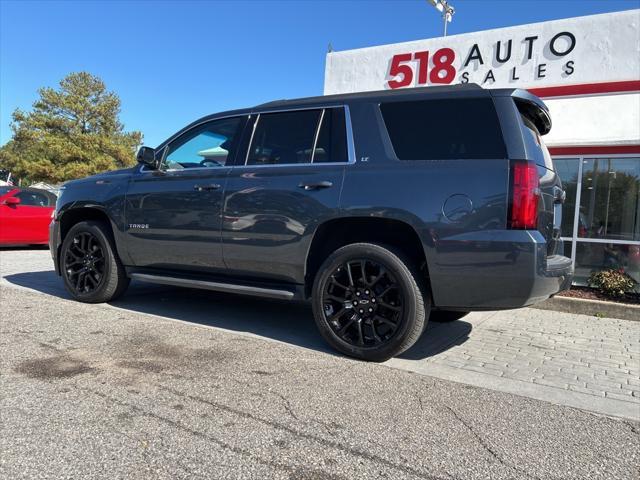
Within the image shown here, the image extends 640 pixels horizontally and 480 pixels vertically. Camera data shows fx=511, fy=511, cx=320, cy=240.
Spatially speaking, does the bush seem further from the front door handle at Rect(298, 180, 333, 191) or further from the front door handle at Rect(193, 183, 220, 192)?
the front door handle at Rect(193, 183, 220, 192)

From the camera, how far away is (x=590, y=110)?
8.52 metres

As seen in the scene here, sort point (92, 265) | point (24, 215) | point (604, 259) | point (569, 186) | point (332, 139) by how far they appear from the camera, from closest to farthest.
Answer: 1. point (332, 139)
2. point (92, 265)
3. point (604, 259)
4. point (569, 186)
5. point (24, 215)

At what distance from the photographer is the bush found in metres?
7.13

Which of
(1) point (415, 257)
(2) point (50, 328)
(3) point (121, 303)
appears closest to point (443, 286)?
(1) point (415, 257)

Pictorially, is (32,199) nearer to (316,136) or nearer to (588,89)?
(316,136)

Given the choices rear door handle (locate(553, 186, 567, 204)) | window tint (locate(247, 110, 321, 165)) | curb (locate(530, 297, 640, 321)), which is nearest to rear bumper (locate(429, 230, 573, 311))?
rear door handle (locate(553, 186, 567, 204))

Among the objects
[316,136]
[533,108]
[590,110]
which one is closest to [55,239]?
[316,136]

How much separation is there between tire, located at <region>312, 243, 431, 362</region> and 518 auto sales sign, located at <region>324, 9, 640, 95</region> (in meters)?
6.49

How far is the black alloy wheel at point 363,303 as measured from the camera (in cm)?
398

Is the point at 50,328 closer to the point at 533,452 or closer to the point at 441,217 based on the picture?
the point at 441,217

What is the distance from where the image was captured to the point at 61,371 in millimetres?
3629

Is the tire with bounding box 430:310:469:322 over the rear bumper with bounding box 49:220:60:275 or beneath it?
beneath

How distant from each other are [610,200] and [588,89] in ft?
6.21

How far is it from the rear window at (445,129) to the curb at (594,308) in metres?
3.94
